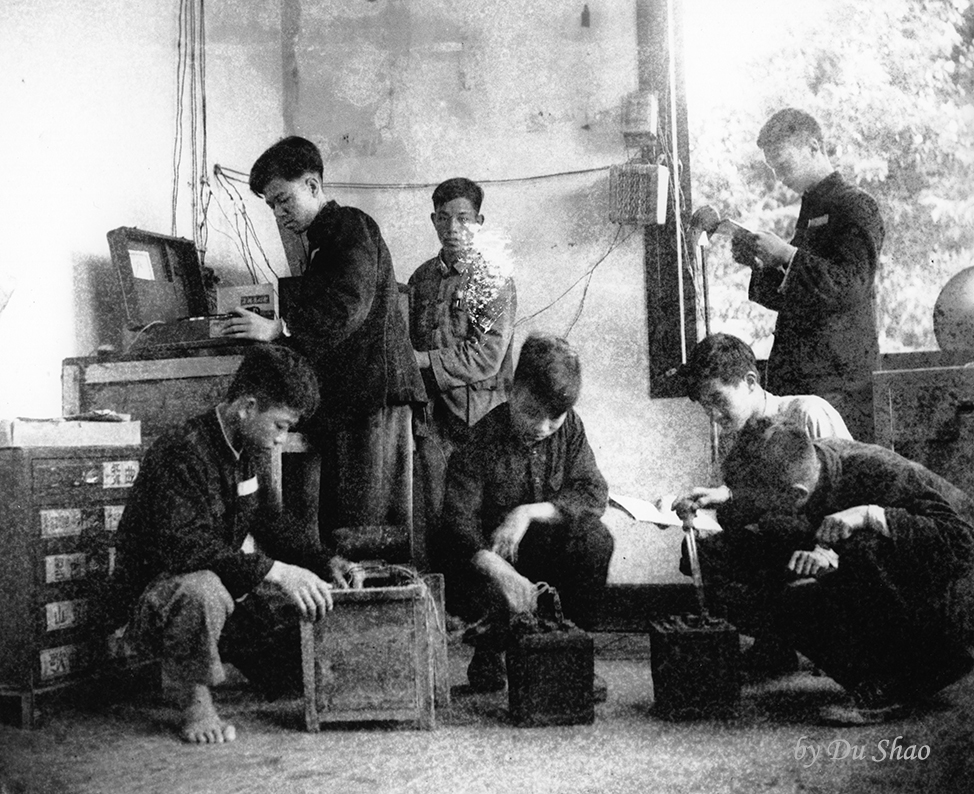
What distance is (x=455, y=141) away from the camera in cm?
237

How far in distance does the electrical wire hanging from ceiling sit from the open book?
47.7 inches

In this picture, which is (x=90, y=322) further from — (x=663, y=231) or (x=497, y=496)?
(x=663, y=231)

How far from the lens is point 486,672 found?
97.1 inches

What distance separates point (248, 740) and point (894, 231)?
1902 millimetres

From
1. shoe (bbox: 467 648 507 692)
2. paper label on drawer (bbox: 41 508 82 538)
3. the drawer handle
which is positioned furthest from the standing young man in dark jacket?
paper label on drawer (bbox: 41 508 82 538)

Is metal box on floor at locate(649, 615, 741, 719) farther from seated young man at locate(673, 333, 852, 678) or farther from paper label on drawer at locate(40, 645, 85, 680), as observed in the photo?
paper label on drawer at locate(40, 645, 85, 680)

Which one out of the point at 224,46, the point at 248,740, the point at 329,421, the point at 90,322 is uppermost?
the point at 224,46

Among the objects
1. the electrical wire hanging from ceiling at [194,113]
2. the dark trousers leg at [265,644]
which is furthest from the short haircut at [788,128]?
the dark trousers leg at [265,644]

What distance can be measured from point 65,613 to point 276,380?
800mm

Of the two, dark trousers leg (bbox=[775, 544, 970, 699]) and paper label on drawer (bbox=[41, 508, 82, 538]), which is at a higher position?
paper label on drawer (bbox=[41, 508, 82, 538])

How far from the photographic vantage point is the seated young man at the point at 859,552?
2.21 meters

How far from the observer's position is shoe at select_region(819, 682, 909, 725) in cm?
221

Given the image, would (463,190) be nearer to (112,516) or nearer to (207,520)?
(207,520)

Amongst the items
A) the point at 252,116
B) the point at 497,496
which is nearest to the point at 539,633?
the point at 497,496
